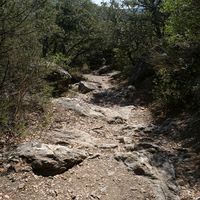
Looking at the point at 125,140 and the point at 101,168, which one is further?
the point at 125,140

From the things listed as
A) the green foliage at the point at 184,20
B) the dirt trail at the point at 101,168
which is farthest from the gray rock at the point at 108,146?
the green foliage at the point at 184,20

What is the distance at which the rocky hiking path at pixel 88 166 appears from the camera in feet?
23.8

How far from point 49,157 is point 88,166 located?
889 millimetres

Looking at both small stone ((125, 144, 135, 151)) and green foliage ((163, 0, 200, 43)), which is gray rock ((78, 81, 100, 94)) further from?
small stone ((125, 144, 135, 151))

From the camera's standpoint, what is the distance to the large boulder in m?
7.82

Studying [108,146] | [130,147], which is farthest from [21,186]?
[130,147]

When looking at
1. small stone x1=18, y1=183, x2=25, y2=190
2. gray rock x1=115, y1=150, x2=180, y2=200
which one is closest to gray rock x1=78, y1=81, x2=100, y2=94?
gray rock x1=115, y1=150, x2=180, y2=200

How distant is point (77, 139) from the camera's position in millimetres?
10008

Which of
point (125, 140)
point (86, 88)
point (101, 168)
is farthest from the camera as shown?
point (86, 88)

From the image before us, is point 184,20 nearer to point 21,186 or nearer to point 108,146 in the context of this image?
point 108,146

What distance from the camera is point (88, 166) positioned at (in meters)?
8.29

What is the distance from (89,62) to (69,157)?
1183 inches

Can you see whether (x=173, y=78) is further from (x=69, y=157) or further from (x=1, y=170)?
(x=1, y=170)

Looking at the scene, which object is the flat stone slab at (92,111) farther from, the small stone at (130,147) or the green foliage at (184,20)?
the green foliage at (184,20)
